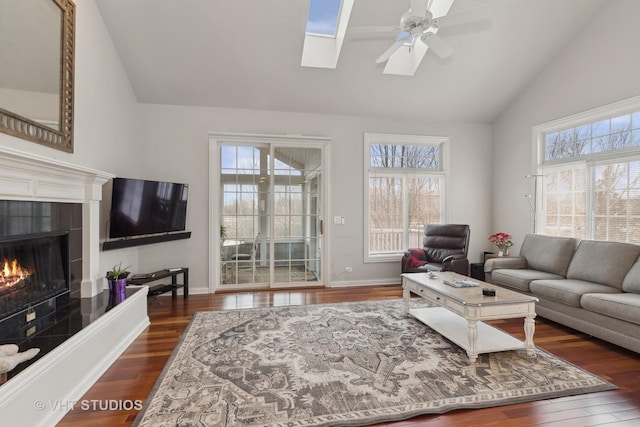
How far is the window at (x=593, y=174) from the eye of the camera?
12.1 feet

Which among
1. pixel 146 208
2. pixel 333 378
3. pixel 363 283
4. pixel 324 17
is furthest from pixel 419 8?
pixel 363 283

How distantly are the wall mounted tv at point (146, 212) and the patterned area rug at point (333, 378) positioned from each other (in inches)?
54.9

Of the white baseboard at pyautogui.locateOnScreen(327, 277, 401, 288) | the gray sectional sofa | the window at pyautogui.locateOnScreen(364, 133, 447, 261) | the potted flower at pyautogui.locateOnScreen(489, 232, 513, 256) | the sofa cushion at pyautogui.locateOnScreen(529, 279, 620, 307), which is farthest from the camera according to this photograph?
the window at pyautogui.locateOnScreen(364, 133, 447, 261)

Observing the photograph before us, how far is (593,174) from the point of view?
4082 mm

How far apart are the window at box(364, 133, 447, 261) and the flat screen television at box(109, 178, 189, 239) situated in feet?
9.84

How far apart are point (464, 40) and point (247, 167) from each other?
3597mm

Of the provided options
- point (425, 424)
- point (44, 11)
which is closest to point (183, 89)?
point (44, 11)

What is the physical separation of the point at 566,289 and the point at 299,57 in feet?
13.8

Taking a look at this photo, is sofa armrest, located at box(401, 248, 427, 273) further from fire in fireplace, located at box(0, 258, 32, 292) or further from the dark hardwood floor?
fire in fireplace, located at box(0, 258, 32, 292)

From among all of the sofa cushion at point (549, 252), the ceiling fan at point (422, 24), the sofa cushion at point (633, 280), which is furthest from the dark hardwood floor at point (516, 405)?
the ceiling fan at point (422, 24)

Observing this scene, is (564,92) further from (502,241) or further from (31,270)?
(31,270)

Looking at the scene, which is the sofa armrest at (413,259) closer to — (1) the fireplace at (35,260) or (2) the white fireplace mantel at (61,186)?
(2) the white fireplace mantel at (61,186)

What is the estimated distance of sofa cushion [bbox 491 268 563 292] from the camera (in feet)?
12.1

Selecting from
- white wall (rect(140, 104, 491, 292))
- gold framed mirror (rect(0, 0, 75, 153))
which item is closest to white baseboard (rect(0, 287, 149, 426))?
gold framed mirror (rect(0, 0, 75, 153))
